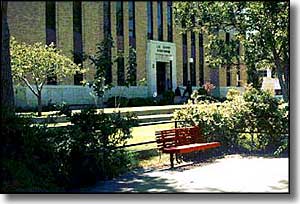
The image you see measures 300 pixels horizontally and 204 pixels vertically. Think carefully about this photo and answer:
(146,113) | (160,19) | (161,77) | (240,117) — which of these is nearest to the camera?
(160,19)

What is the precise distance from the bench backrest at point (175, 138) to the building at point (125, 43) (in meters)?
0.58

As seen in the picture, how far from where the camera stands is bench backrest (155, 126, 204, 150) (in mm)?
6125

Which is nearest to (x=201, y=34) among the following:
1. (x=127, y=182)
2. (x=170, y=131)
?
(x=170, y=131)

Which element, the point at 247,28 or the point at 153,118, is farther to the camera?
the point at 153,118

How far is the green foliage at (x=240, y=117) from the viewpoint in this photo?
20.1 feet

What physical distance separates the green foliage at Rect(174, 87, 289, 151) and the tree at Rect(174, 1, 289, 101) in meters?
0.44

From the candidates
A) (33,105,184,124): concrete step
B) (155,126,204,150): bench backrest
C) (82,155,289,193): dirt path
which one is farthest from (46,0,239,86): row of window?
(82,155,289,193): dirt path

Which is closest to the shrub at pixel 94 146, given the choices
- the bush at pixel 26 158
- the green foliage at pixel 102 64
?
the bush at pixel 26 158

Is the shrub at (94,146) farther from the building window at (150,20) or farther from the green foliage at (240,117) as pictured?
the building window at (150,20)

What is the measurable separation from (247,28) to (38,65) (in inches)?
80.1

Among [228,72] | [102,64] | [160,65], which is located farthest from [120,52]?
[228,72]

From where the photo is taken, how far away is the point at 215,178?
17.6 ft

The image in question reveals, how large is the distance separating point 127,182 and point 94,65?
3.77 ft

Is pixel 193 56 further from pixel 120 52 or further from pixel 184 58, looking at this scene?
pixel 120 52
